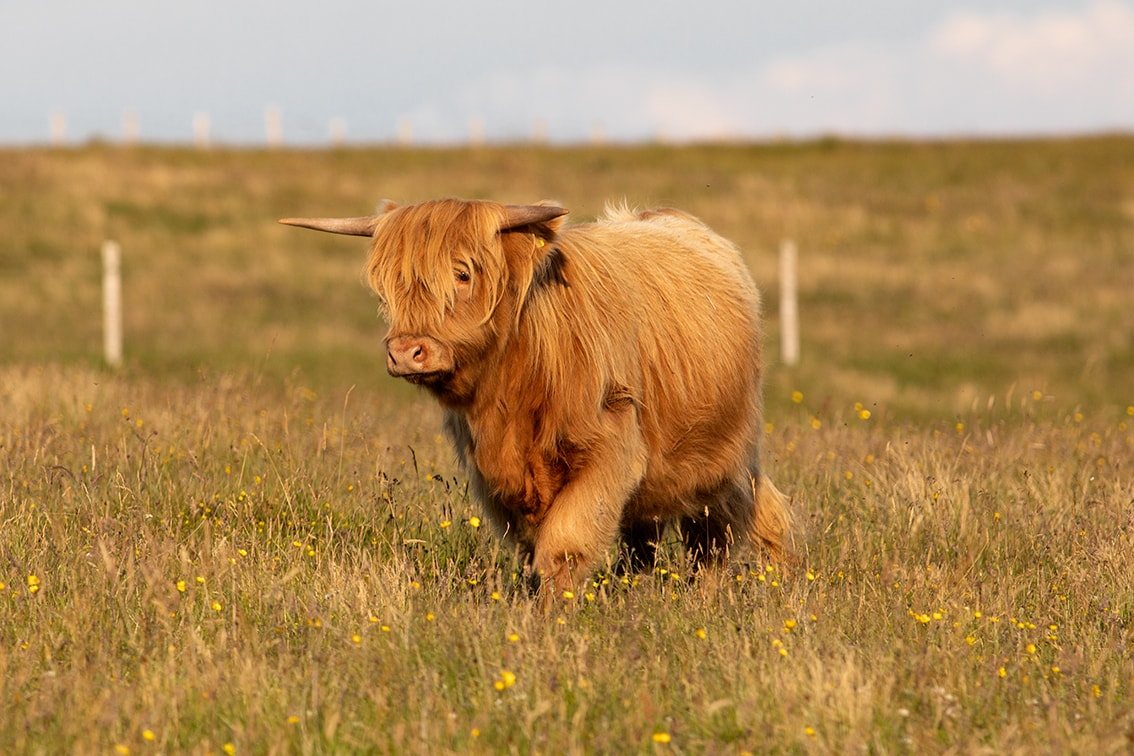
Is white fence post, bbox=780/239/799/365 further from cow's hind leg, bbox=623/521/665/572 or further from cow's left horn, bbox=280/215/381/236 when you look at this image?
cow's left horn, bbox=280/215/381/236

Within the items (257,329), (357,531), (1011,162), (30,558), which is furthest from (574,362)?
(1011,162)

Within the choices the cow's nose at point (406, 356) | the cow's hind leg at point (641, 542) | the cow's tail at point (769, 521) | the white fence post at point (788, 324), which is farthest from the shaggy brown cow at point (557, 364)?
the white fence post at point (788, 324)

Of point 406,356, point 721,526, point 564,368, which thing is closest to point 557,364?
point 564,368

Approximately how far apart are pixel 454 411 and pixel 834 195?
1061 inches

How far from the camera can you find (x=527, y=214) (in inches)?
197

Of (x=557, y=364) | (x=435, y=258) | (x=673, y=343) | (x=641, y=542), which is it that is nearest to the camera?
(x=435, y=258)

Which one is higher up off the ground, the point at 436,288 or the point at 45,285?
the point at 436,288

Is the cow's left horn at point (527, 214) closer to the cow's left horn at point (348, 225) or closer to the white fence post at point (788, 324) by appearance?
the cow's left horn at point (348, 225)

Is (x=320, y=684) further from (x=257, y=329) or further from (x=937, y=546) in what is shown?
(x=257, y=329)

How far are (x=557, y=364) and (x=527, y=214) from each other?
570mm

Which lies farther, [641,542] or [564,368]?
[641,542]

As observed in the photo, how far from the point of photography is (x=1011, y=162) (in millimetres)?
35031

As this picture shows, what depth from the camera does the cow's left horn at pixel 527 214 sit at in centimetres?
499

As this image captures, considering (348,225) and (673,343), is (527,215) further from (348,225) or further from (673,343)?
(673,343)
